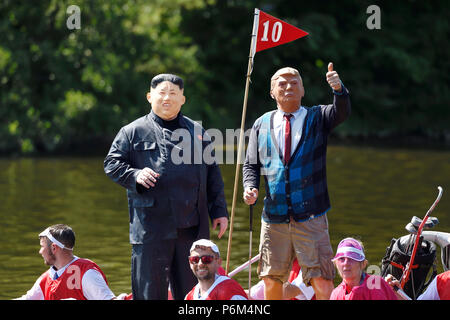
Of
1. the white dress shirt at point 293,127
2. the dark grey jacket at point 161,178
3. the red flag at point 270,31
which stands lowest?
the dark grey jacket at point 161,178

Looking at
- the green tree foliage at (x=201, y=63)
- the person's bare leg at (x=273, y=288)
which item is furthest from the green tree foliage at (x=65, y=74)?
the person's bare leg at (x=273, y=288)

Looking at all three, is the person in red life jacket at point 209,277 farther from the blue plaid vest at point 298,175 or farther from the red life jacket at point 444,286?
the red life jacket at point 444,286

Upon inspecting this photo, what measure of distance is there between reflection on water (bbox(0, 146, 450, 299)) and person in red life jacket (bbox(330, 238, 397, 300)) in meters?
4.13

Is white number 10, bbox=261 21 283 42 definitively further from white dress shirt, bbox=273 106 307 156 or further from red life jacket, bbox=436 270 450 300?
red life jacket, bbox=436 270 450 300

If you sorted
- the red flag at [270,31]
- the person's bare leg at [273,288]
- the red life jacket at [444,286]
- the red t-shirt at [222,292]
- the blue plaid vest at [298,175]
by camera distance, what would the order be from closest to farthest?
the red t-shirt at [222,292], the red life jacket at [444,286], the blue plaid vest at [298,175], the person's bare leg at [273,288], the red flag at [270,31]

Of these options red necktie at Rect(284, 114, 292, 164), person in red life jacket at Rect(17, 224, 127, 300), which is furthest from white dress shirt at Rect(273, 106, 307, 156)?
person in red life jacket at Rect(17, 224, 127, 300)

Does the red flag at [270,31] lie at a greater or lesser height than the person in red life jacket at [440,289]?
greater

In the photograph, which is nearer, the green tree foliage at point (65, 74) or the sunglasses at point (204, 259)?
the sunglasses at point (204, 259)

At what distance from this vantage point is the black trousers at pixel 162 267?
21.3 feet

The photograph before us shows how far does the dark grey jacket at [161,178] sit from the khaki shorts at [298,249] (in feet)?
1.40

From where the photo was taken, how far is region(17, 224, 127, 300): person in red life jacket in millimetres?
6516

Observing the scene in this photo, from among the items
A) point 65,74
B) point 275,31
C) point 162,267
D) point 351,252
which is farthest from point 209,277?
point 65,74

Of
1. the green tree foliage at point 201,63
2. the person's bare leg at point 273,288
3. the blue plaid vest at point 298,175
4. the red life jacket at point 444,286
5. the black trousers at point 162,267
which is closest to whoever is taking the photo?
the red life jacket at point 444,286

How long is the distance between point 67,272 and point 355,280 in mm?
2069
